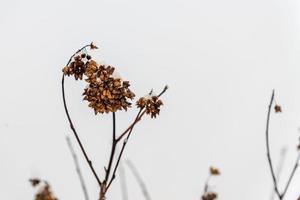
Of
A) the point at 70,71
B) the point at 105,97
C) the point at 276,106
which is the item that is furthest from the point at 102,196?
the point at 276,106

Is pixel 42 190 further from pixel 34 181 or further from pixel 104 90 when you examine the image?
pixel 104 90

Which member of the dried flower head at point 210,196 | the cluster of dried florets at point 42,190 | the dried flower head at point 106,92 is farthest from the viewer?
the dried flower head at point 210,196

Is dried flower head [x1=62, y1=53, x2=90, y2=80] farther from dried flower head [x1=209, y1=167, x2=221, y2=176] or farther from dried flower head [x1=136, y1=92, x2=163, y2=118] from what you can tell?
dried flower head [x1=209, y1=167, x2=221, y2=176]

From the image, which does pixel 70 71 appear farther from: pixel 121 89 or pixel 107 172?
pixel 107 172

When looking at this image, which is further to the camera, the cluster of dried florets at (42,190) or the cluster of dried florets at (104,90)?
the cluster of dried florets at (104,90)

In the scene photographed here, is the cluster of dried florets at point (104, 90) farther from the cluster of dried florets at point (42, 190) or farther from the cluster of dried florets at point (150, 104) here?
the cluster of dried florets at point (42, 190)

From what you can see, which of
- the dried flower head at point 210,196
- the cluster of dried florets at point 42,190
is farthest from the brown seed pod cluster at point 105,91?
the dried flower head at point 210,196

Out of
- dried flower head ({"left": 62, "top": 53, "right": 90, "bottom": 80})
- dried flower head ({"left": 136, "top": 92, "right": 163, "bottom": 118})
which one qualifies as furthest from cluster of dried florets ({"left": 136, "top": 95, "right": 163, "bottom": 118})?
dried flower head ({"left": 62, "top": 53, "right": 90, "bottom": 80})
